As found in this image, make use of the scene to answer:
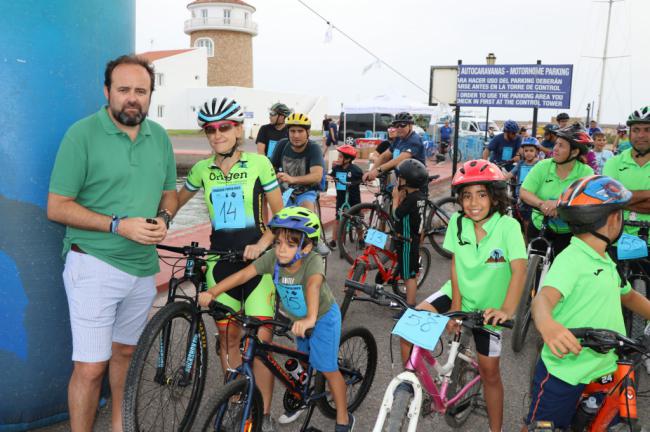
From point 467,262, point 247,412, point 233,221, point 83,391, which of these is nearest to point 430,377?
point 467,262

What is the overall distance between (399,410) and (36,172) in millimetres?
2561

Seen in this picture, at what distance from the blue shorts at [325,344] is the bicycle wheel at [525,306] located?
243 cm

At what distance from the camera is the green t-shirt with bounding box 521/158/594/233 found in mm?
5176

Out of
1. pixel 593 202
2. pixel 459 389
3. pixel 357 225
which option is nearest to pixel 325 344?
pixel 459 389

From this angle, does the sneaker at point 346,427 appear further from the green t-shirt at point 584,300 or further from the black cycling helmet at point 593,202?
the black cycling helmet at point 593,202

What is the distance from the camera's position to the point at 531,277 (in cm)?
534

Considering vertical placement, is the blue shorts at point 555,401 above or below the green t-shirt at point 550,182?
below

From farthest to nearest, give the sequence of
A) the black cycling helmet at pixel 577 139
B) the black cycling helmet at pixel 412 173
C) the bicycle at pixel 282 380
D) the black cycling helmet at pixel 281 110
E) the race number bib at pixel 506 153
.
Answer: the race number bib at pixel 506 153 < the black cycling helmet at pixel 281 110 < the black cycling helmet at pixel 412 173 < the black cycling helmet at pixel 577 139 < the bicycle at pixel 282 380

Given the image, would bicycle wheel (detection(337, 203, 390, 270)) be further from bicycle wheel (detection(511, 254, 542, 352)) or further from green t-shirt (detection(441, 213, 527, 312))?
green t-shirt (detection(441, 213, 527, 312))

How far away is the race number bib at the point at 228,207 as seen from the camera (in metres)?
3.67

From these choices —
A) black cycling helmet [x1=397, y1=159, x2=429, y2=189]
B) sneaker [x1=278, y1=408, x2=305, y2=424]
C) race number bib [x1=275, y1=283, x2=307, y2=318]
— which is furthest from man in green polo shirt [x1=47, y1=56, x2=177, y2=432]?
black cycling helmet [x1=397, y1=159, x2=429, y2=189]

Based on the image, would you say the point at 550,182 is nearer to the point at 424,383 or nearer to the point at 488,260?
the point at 488,260

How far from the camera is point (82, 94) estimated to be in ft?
11.6

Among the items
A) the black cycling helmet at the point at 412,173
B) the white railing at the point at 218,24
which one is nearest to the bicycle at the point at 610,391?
the black cycling helmet at the point at 412,173
